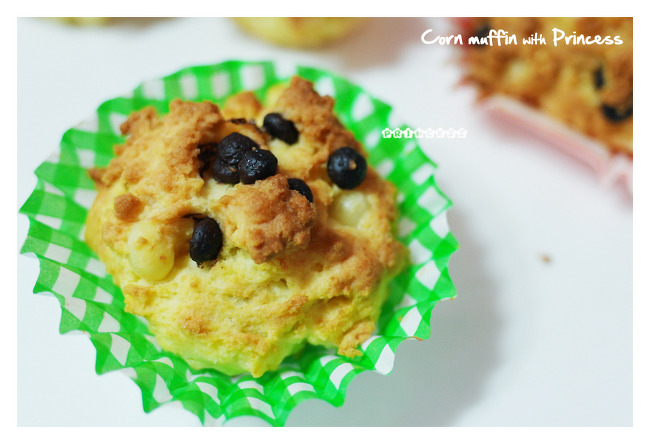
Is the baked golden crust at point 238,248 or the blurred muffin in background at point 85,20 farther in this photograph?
the blurred muffin in background at point 85,20

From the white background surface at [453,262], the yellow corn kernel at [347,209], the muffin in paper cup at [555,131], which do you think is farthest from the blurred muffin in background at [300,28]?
the yellow corn kernel at [347,209]

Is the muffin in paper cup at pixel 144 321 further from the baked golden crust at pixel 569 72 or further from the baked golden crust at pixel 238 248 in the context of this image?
the baked golden crust at pixel 569 72

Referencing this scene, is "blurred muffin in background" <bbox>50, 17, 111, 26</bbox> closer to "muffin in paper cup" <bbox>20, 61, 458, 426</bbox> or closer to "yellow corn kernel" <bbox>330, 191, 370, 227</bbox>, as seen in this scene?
"muffin in paper cup" <bbox>20, 61, 458, 426</bbox>

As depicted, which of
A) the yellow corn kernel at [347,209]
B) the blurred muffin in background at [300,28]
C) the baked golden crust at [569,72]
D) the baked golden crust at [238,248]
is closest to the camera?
the baked golden crust at [238,248]

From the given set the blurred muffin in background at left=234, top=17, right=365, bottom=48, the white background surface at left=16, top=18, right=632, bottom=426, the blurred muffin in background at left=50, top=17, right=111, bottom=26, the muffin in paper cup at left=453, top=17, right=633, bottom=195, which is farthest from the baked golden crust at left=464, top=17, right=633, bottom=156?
the blurred muffin in background at left=50, top=17, right=111, bottom=26

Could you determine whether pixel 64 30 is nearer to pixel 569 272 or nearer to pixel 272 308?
pixel 272 308

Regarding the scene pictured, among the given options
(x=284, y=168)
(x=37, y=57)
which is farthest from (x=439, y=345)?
(x=37, y=57)
